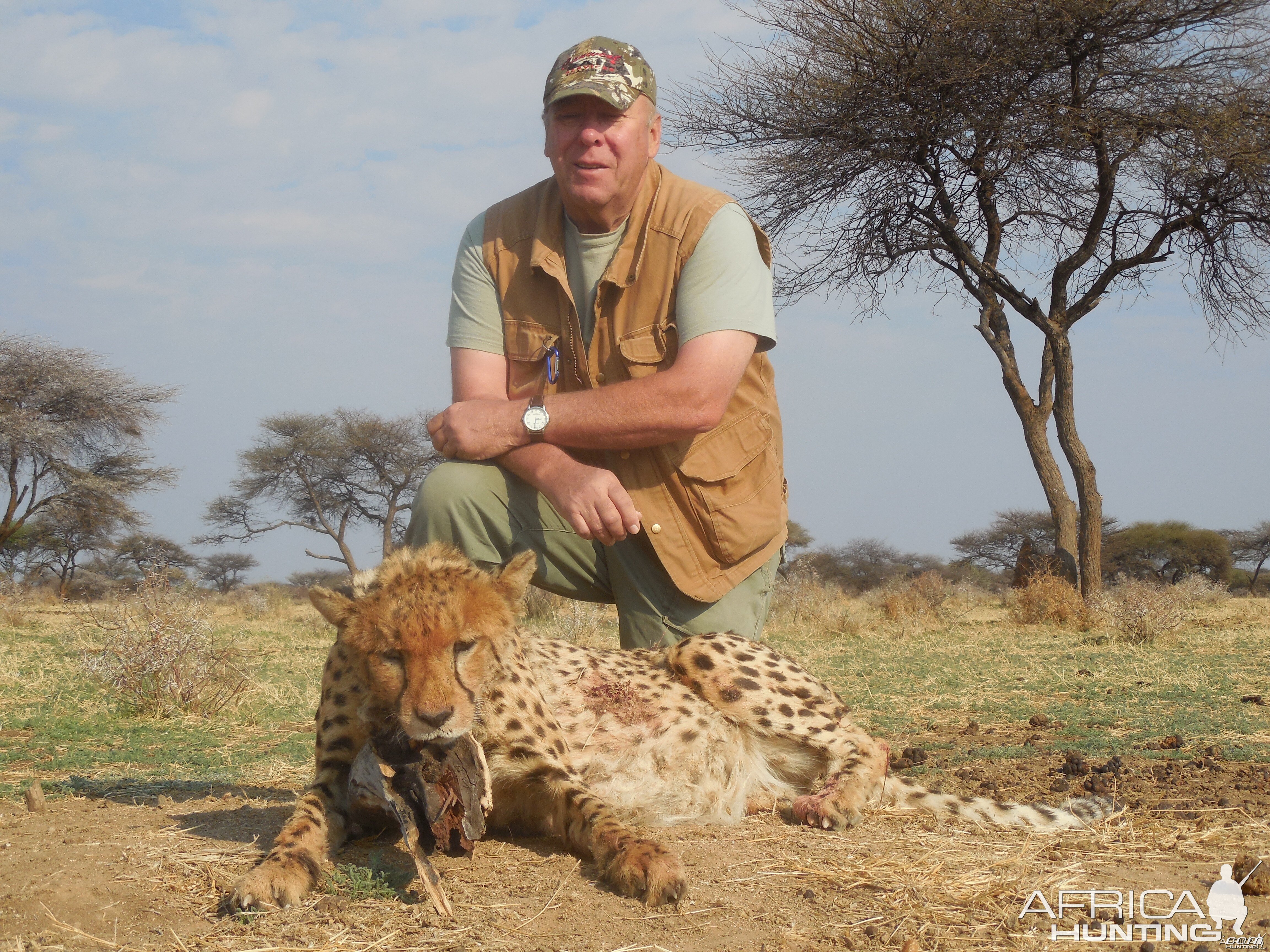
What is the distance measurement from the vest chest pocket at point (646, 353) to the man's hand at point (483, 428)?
1.13 ft

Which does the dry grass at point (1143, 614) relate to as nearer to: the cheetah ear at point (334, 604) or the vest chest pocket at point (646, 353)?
the vest chest pocket at point (646, 353)

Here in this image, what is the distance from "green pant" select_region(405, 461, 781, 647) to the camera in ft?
10.1

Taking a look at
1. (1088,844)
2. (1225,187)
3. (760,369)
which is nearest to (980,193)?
(1225,187)

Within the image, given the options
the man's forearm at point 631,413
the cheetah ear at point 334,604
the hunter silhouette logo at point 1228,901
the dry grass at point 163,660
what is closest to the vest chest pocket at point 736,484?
the man's forearm at point 631,413

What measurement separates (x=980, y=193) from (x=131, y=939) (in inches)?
439

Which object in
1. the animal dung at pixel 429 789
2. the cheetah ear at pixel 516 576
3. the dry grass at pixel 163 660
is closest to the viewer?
the animal dung at pixel 429 789

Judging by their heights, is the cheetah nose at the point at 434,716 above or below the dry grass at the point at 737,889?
above

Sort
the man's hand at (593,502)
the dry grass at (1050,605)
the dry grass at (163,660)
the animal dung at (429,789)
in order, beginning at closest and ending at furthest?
the animal dung at (429,789)
the man's hand at (593,502)
the dry grass at (163,660)
the dry grass at (1050,605)

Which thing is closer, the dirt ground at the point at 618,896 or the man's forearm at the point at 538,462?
the dirt ground at the point at 618,896

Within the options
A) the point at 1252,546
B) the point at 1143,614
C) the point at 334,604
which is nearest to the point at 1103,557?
the point at 1252,546

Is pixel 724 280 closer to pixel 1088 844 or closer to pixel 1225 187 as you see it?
pixel 1088 844

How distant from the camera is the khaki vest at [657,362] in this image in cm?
313

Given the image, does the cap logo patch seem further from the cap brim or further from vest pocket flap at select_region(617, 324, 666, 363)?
vest pocket flap at select_region(617, 324, 666, 363)

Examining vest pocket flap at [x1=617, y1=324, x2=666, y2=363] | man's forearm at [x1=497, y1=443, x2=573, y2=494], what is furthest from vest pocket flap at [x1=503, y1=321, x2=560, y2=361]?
man's forearm at [x1=497, y1=443, x2=573, y2=494]
